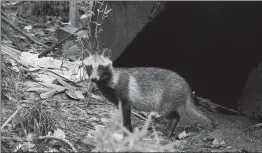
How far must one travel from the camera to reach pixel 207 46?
21.0ft

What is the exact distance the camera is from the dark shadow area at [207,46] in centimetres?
589

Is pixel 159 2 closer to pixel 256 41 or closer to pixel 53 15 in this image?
pixel 256 41

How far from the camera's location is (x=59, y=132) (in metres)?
4.48

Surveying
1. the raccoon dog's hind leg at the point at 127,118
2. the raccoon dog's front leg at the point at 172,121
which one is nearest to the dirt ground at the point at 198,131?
the raccoon dog's front leg at the point at 172,121

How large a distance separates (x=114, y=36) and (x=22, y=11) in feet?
16.4

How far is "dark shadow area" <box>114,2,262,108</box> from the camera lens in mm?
5887

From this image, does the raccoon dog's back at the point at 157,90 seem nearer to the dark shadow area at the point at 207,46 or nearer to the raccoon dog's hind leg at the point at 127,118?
the raccoon dog's hind leg at the point at 127,118

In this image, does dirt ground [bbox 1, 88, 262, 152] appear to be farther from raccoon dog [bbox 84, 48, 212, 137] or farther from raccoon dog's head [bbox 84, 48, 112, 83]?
raccoon dog's head [bbox 84, 48, 112, 83]

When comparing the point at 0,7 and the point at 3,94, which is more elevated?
the point at 0,7

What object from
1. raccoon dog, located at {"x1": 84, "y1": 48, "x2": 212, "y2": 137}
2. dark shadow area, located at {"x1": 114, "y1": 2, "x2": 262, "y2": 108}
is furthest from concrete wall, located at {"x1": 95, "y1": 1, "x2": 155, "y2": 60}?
dark shadow area, located at {"x1": 114, "y1": 2, "x2": 262, "y2": 108}

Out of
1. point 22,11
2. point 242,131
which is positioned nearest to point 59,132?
point 242,131

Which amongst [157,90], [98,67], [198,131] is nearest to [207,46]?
[157,90]

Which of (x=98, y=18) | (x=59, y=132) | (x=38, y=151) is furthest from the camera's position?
(x=98, y=18)

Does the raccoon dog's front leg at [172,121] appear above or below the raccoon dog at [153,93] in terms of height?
below
